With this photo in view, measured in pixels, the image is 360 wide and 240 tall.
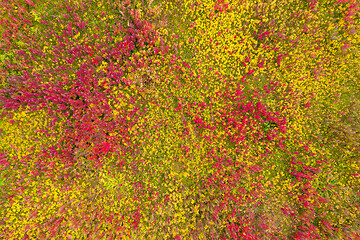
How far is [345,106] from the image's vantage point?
572 centimetres

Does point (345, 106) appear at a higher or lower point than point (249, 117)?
lower

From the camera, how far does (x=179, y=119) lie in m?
5.52

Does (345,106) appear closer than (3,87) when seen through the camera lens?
No

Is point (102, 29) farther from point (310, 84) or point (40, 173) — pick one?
point (310, 84)

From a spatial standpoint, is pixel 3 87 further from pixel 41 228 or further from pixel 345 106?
pixel 345 106

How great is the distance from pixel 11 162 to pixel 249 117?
314 inches

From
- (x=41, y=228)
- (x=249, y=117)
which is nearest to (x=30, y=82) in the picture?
(x=41, y=228)

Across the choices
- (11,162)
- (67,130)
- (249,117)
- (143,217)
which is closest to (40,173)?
(11,162)

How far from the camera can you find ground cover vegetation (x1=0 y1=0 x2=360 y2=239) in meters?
5.12

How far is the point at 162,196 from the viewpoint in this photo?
5.34m

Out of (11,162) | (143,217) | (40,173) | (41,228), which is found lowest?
(143,217)

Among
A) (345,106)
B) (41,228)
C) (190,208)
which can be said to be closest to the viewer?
(41,228)

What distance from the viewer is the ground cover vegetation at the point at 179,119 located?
16.8 feet

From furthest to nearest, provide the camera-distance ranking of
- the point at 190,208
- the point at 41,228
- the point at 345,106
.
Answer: the point at 345,106 → the point at 190,208 → the point at 41,228
